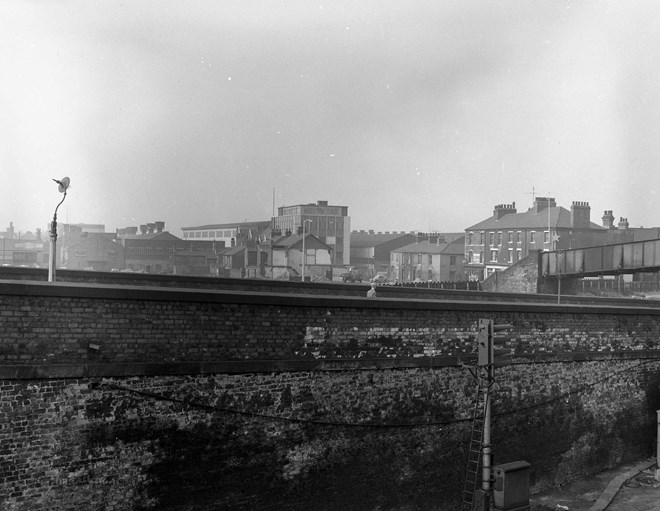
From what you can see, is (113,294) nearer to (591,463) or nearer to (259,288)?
(259,288)

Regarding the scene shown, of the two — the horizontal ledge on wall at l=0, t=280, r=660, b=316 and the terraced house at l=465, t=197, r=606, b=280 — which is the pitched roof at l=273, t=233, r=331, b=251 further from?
the horizontal ledge on wall at l=0, t=280, r=660, b=316

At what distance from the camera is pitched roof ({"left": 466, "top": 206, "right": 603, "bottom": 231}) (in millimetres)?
57875

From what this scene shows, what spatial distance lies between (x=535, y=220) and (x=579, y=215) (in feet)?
12.5

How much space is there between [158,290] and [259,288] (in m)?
9.59

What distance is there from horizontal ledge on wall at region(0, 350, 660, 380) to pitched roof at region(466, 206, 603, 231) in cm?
4440

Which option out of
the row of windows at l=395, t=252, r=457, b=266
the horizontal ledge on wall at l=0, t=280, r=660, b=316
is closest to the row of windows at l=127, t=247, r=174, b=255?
the row of windows at l=395, t=252, r=457, b=266

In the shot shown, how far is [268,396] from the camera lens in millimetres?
10078

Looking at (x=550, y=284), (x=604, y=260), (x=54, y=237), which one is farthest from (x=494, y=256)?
(x=54, y=237)

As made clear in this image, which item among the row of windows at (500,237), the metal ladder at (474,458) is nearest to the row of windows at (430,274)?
the row of windows at (500,237)

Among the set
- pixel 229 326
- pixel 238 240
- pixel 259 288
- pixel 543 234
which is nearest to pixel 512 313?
pixel 229 326

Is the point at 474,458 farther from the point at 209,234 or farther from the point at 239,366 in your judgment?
the point at 209,234

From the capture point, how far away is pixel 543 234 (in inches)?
2258

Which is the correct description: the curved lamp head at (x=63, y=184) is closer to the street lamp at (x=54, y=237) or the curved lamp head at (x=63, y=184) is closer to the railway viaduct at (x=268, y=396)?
the street lamp at (x=54, y=237)

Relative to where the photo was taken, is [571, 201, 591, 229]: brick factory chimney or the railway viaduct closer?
the railway viaduct
